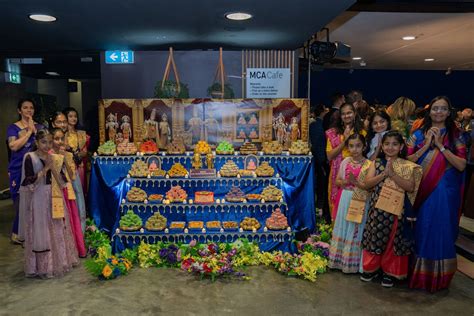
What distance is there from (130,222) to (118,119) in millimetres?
1398

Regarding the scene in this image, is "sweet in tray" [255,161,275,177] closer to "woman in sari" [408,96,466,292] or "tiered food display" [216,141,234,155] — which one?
"tiered food display" [216,141,234,155]

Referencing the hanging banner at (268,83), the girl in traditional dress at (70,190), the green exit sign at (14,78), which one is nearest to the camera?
the girl in traditional dress at (70,190)

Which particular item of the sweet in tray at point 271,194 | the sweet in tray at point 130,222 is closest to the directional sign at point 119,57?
the sweet in tray at point 130,222

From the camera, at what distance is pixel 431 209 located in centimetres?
366

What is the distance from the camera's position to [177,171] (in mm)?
4781

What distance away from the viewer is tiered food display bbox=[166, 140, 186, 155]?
4.91 metres

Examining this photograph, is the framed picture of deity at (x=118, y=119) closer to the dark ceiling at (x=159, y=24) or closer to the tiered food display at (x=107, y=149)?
the tiered food display at (x=107, y=149)

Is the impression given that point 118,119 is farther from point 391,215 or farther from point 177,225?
point 391,215

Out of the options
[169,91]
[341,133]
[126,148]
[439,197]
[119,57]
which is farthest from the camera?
[119,57]

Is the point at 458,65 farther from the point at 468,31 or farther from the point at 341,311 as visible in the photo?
the point at 341,311

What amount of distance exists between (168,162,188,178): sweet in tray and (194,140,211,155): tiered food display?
0.30m

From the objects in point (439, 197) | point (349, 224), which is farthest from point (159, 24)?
point (439, 197)

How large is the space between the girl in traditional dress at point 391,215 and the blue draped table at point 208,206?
1.09 m

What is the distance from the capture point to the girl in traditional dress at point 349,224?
4016 mm
